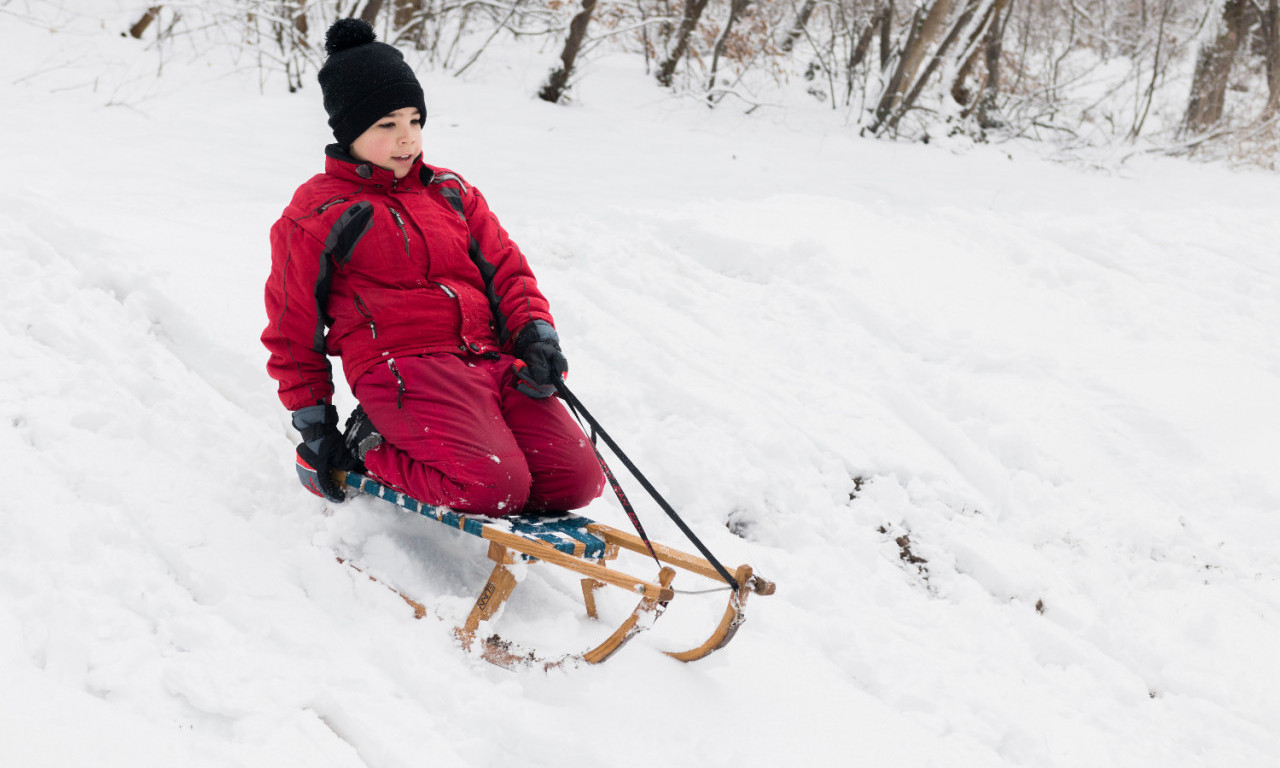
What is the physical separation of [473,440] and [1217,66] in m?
10.2

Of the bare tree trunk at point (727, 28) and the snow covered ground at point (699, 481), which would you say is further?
the bare tree trunk at point (727, 28)

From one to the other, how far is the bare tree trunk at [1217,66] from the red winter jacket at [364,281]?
9176 mm

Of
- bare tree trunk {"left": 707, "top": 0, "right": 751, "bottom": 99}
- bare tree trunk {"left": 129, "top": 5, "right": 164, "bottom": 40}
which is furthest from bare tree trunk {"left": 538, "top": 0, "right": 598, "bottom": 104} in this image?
bare tree trunk {"left": 129, "top": 5, "right": 164, "bottom": 40}

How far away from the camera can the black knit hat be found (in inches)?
92.7

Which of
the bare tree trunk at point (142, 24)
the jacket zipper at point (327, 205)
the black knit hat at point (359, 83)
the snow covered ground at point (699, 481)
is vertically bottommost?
the snow covered ground at point (699, 481)

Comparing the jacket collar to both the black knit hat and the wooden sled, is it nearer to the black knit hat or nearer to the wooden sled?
the black knit hat

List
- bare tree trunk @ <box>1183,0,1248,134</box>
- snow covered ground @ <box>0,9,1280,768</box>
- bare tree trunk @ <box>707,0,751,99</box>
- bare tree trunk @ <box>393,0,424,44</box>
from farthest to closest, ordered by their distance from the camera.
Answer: bare tree trunk @ <box>1183,0,1248,134</box> → bare tree trunk @ <box>393,0,424,44</box> → bare tree trunk @ <box>707,0,751,99</box> → snow covered ground @ <box>0,9,1280,768</box>

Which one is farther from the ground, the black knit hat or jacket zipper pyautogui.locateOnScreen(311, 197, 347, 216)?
the black knit hat

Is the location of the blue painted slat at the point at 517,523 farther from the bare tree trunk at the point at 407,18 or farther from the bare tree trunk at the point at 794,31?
the bare tree trunk at the point at 794,31

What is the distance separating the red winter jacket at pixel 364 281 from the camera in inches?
92.5

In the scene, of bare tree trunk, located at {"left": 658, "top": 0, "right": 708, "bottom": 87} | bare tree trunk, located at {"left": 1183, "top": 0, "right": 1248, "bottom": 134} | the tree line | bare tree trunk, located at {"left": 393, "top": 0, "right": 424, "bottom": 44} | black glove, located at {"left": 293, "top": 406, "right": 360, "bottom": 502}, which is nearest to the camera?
black glove, located at {"left": 293, "top": 406, "right": 360, "bottom": 502}

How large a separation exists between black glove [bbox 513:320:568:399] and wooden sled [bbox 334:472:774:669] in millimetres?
382

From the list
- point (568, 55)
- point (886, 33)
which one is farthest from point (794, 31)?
point (568, 55)

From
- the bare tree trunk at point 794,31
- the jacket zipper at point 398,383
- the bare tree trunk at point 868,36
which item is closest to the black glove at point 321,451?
the jacket zipper at point 398,383
